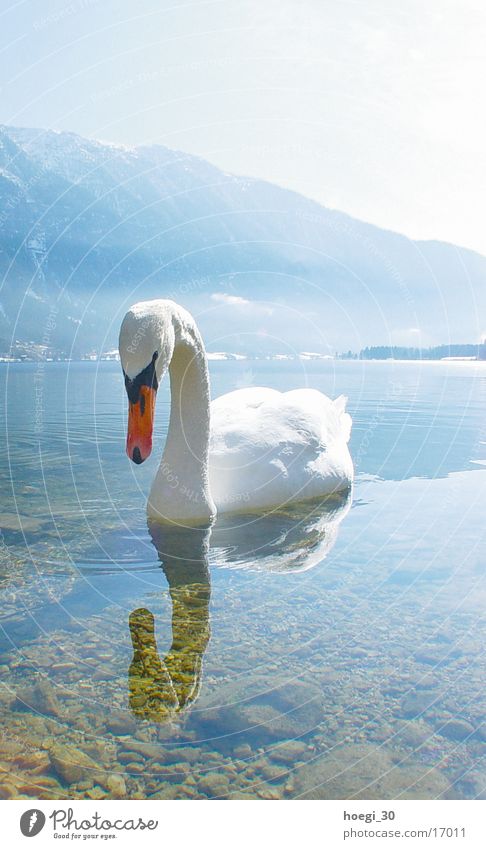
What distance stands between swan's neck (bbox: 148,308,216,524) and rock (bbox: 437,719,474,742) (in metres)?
4.29

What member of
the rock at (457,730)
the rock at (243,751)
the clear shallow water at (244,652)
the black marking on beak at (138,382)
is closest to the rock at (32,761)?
the clear shallow water at (244,652)

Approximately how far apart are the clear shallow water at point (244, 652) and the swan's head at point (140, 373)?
1392 millimetres

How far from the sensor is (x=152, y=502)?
26.3ft

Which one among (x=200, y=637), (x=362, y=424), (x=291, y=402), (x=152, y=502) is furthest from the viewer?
(x=362, y=424)

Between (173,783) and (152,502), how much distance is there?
15.4 ft

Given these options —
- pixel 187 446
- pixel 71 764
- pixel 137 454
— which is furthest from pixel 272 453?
pixel 71 764

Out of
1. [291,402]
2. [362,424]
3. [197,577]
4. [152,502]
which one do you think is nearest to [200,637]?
[197,577]

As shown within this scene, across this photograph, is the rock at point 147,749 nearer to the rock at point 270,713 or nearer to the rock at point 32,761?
the rock at point 270,713

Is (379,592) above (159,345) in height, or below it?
below

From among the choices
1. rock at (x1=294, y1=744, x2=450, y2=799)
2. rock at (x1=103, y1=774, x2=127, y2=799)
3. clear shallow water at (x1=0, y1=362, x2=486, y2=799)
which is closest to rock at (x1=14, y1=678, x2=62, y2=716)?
clear shallow water at (x1=0, y1=362, x2=486, y2=799)

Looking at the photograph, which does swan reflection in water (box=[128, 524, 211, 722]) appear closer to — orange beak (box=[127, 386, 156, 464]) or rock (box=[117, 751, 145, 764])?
rock (box=[117, 751, 145, 764])
